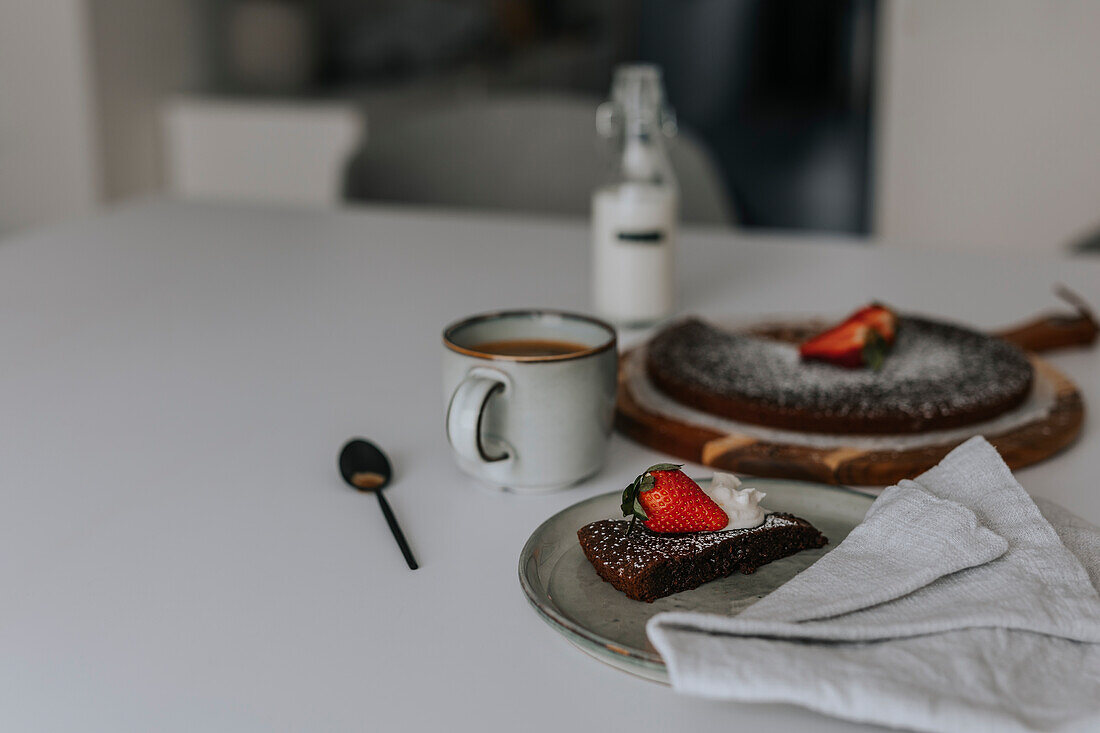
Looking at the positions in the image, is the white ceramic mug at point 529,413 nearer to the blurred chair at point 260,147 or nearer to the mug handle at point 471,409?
the mug handle at point 471,409

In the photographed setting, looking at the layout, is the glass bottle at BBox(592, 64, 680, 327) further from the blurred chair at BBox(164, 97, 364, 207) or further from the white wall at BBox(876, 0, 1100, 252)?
the white wall at BBox(876, 0, 1100, 252)

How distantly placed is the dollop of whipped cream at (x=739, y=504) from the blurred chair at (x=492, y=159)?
129 centimetres

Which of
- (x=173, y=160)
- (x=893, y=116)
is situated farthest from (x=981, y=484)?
(x=173, y=160)

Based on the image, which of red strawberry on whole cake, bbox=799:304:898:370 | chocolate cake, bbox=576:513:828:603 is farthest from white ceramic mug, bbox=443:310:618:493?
red strawberry on whole cake, bbox=799:304:898:370

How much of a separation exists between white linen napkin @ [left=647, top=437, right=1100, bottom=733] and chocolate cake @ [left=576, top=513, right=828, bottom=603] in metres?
0.03

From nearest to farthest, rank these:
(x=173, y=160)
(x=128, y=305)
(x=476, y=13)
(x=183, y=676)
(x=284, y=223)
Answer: (x=183, y=676) → (x=128, y=305) → (x=284, y=223) → (x=173, y=160) → (x=476, y=13)

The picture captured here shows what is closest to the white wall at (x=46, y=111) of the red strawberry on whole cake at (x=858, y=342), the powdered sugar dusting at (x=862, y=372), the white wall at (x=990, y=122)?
the white wall at (x=990, y=122)

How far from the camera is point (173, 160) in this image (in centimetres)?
311

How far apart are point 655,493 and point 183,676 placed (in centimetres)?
25

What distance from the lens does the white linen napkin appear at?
0.44 m

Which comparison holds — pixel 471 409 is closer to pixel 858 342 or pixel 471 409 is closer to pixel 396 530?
pixel 396 530

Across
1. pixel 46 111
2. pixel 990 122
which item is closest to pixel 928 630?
pixel 990 122

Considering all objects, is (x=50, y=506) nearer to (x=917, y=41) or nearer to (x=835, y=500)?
(x=835, y=500)

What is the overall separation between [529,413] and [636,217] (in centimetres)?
44
